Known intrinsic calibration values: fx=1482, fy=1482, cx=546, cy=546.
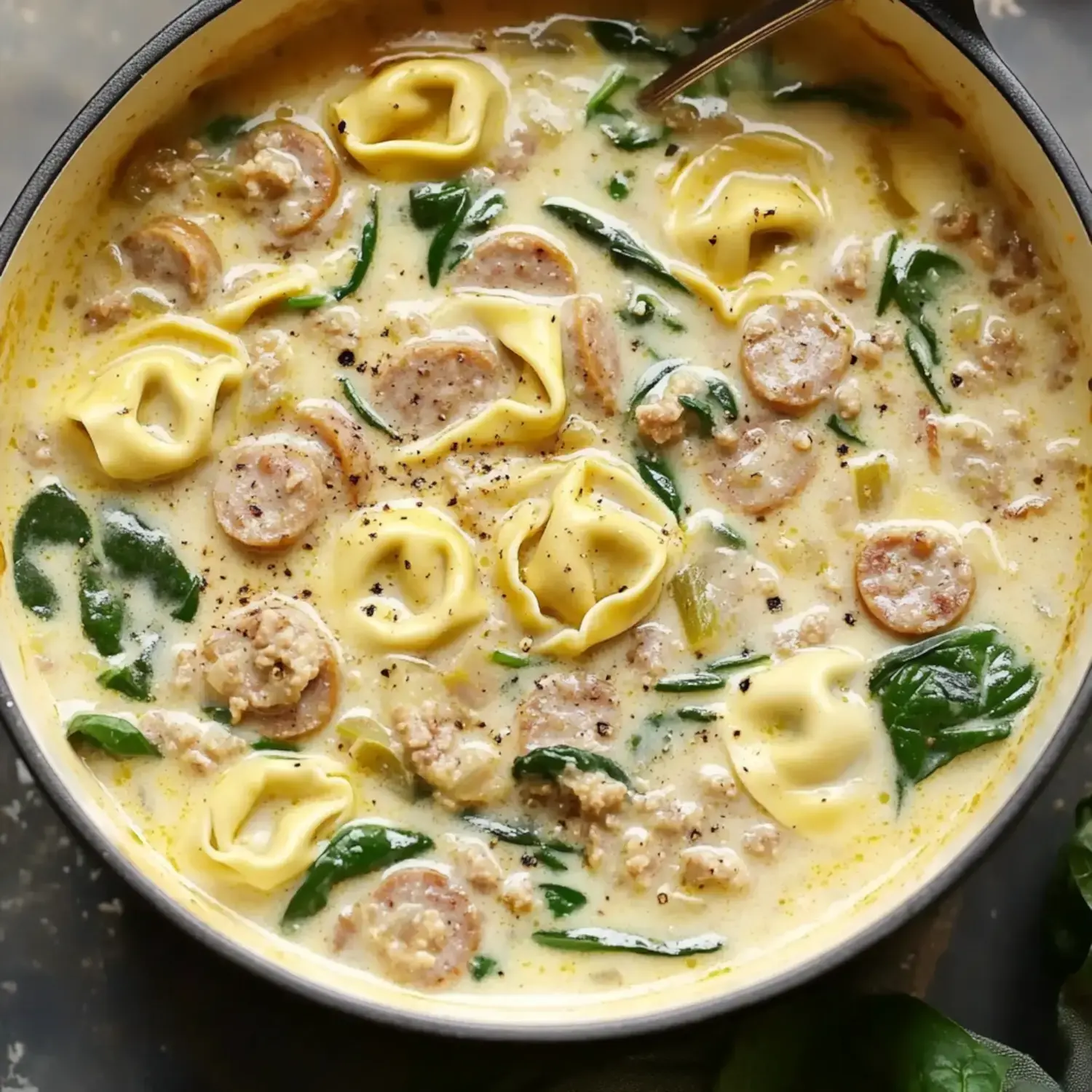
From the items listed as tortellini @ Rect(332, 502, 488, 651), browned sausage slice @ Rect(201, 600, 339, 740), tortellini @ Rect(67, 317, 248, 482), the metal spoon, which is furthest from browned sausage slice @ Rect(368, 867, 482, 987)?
the metal spoon

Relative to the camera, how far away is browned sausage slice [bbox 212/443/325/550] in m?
3.31

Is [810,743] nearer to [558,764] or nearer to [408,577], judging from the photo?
[558,764]

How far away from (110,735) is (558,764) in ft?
3.25

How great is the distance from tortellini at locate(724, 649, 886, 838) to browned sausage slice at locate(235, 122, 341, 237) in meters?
1.49

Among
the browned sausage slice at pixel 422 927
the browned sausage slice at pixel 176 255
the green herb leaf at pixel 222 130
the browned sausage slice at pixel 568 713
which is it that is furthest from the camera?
the green herb leaf at pixel 222 130

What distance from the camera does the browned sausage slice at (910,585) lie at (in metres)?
3.35

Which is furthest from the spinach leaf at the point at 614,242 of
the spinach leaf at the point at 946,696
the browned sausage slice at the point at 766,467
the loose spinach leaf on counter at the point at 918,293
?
the spinach leaf at the point at 946,696

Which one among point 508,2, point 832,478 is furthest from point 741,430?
point 508,2

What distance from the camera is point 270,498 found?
3320mm

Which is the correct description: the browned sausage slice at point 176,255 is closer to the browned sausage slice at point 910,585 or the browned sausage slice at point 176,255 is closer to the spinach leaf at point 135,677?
the spinach leaf at point 135,677

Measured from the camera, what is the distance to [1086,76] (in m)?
4.02

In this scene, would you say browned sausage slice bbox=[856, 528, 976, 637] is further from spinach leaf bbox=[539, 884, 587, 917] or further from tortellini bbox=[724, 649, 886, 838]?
spinach leaf bbox=[539, 884, 587, 917]

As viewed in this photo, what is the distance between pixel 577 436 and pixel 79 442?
3.75ft

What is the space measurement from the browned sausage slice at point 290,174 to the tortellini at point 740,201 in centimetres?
82
